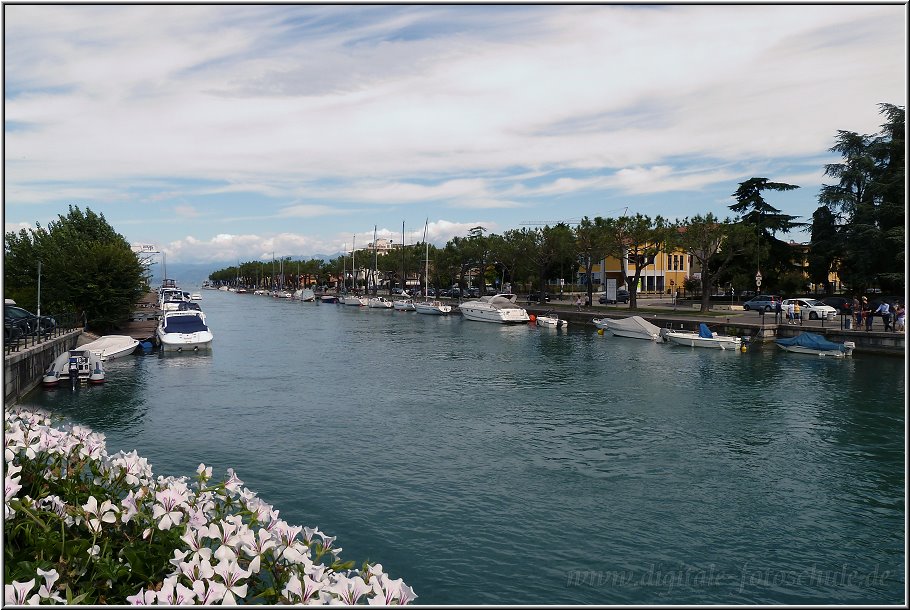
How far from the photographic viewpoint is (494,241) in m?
91.0

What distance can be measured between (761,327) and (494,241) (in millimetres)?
48458

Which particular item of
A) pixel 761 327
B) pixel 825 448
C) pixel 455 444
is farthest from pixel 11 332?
pixel 761 327

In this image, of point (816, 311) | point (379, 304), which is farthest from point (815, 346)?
point (379, 304)

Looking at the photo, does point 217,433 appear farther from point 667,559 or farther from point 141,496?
point 141,496

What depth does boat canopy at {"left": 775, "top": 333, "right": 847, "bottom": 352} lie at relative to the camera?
39.3 m

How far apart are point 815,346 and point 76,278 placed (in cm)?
4586

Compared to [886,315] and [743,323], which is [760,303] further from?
[886,315]

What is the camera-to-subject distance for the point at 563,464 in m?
17.3

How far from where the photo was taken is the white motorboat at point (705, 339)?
141 feet

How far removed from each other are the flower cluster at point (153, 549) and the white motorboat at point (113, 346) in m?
33.3

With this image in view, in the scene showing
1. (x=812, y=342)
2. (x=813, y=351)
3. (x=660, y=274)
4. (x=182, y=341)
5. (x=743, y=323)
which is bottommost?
(x=813, y=351)

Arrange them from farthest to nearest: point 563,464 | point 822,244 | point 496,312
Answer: point 496,312, point 822,244, point 563,464

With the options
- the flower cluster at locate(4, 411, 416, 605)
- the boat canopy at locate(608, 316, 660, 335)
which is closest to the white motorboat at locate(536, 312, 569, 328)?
the boat canopy at locate(608, 316, 660, 335)

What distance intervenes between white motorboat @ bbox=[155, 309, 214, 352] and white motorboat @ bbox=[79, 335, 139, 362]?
2.03m
